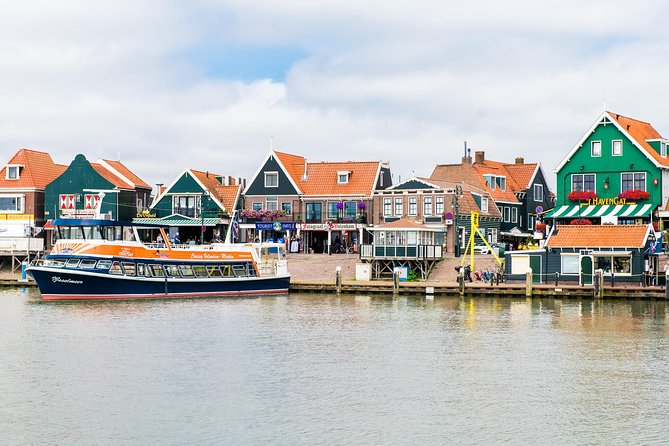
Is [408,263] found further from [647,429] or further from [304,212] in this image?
[647,429]

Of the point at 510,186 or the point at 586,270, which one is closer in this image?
the point at 586,270

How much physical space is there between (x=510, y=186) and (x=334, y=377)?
64.6 m

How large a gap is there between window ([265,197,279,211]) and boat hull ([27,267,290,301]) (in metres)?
22.2

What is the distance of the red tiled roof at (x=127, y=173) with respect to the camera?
99.6 m

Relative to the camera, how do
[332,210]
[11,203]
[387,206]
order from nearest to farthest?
1. [387,206]
2. [332,210]
3. [11,203]

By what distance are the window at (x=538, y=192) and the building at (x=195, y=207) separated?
30135 millimetres

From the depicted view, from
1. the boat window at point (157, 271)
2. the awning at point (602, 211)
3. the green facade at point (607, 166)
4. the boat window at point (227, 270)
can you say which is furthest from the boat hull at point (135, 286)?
the green facade at point (607, 166)

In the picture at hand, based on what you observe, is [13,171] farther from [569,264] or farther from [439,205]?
[569,264]

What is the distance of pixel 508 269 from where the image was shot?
6719cm

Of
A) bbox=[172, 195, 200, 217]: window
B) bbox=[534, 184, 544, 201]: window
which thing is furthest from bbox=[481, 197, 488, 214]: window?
bbox=[172, 195, 200, 217]: window

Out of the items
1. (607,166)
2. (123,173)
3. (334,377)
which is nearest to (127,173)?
(123,173)

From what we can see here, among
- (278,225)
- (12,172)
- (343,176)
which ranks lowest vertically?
(278,225)

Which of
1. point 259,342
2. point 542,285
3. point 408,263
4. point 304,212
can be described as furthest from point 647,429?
point 304,212

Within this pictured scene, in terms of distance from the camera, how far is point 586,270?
63.7 metres
